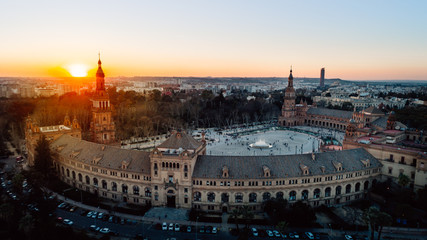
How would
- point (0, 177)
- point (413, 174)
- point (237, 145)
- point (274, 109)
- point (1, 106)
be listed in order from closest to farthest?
point (413, 174) → point (0, 177) → point (237, 145) → point (1, 106) → point (274, 109)

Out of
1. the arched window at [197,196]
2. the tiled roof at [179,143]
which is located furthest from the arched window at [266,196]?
the tiled roof at [179,143]

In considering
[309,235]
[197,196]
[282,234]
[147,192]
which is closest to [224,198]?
[197,196]

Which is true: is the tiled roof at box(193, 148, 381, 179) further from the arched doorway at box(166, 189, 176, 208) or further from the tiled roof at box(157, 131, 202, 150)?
the arched doorway at box(166, 189, 176, 208)

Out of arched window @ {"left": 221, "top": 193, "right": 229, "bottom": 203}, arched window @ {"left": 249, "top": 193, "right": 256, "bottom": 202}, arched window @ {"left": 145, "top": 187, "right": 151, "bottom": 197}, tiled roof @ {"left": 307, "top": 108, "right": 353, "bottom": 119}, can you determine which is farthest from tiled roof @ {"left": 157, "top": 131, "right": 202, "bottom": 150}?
tiled roof @ {"left": 307, "top": 108, "right": 353, "bottom": 119}

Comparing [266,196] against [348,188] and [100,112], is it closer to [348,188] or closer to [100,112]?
[348,188]

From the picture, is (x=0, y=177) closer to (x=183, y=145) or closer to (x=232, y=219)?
(x=183, y=145)

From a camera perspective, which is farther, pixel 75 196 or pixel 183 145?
pixel 75 196

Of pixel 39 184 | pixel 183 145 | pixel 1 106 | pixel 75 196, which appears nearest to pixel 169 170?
pixel 183 145
